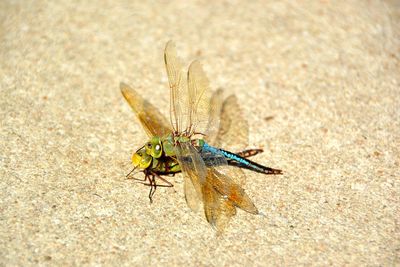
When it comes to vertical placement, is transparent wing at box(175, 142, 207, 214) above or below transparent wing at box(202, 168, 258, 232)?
above

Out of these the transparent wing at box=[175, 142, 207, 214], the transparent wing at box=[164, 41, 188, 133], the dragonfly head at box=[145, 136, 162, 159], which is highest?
the transparent wing at box=[164, 41, 188, 133]

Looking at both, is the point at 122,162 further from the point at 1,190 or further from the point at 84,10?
the point at 84,10

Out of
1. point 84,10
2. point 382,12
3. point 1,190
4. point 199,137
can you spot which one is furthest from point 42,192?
point 382,12

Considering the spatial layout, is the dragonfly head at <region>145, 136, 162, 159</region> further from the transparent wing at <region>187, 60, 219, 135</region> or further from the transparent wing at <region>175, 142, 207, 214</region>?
the transparent wing at <region>187, 60, 219, 135</region>

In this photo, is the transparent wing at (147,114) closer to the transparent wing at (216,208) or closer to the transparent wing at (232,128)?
the transparent wing at (232,128)

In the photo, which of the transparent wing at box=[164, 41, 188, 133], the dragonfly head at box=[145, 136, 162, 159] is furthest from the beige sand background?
the transparent wing at box=[164, 41, 188, 133]

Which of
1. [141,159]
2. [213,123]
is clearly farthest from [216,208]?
[213,123]
